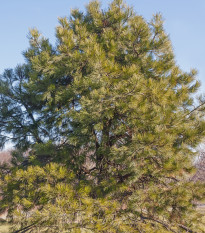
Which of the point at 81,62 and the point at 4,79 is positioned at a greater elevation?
the point at 4,79

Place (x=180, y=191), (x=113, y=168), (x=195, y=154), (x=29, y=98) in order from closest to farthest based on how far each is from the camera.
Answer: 1. (x=180, y=191)
2. (x=195, y=154)
3. (x=113, y=168)
4. (x=29, y=98)

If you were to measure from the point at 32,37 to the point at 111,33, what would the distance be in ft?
5.72

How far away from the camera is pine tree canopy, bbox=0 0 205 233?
3391 mm

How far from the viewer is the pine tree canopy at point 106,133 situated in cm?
339

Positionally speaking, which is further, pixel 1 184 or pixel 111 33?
pixel 111 33

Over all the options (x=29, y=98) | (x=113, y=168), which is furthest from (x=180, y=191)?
(x=29, y=98)

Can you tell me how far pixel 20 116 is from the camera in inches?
202

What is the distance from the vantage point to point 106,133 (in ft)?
14.0

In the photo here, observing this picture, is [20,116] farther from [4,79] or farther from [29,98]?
[4,79]

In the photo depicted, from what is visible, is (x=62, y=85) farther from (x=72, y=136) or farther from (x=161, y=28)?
(x=161, y=28)

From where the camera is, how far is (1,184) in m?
3.88

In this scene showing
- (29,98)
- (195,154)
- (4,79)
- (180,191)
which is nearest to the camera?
(180,191)

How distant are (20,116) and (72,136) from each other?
75.4 inches

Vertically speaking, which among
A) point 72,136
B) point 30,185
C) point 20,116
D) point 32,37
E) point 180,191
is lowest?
point 180,191
